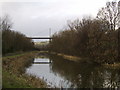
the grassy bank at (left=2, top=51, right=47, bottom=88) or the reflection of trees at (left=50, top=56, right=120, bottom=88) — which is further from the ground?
the grassy bank at (left=2, top=51, right=47, bottom=88)

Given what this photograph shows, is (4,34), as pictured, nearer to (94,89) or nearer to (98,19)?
(98,19)

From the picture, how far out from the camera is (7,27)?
4922 cm

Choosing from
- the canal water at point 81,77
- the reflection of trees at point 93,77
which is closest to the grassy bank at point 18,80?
the canal water at point 81,77

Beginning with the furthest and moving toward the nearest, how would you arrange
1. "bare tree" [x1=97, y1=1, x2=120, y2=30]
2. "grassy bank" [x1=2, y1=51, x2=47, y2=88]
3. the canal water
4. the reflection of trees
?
"bare tree" [x1=97, y1=1, x2=120, y2=30]
the reflection of trees
the canal water
"grassy bank" [x1=2, y1=51, x2=47, y2=88]

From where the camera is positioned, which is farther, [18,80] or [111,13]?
[111,13]

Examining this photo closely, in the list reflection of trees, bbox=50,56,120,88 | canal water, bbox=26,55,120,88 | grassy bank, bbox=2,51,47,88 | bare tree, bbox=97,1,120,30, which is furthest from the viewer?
bare tree, bbox=97,1,120,30

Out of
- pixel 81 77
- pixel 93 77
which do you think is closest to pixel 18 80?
pixel 81 77

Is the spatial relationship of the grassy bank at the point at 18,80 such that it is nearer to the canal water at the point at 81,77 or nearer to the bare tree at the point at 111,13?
the canal water at the point at 81,77

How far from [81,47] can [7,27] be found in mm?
19926

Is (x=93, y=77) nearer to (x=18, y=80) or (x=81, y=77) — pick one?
(x=81, y=77)

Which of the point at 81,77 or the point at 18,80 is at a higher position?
the point at 18,80

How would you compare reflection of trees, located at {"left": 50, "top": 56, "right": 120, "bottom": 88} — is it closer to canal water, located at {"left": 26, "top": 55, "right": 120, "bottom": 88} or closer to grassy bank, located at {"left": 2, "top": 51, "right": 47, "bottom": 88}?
canal water, located at {"left": 26, "top": 55, "right": 120, "bottom": 88}

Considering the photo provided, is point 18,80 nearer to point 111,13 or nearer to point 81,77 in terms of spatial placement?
point 81,77

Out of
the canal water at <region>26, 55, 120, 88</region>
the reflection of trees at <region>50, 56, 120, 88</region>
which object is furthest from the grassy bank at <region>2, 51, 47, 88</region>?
the reflection of trees at <region>50, 56, 120, 88</region>
